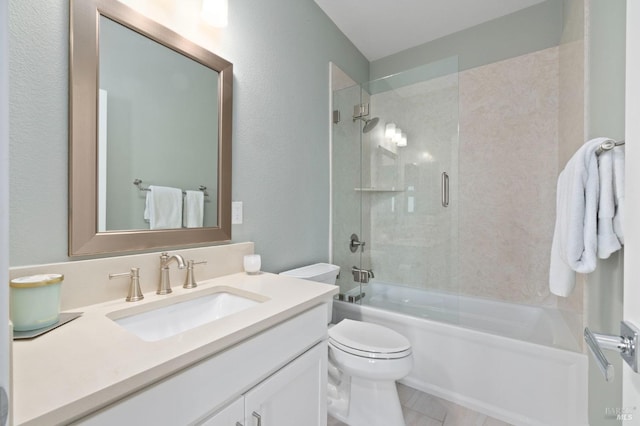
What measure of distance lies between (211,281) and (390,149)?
1790 millimetres

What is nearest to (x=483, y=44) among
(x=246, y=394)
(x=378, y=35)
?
(x=378, y=35)

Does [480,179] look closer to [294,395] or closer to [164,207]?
[294,395]

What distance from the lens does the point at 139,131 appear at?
1.07 meters

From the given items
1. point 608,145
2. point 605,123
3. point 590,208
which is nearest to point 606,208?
point 590,208

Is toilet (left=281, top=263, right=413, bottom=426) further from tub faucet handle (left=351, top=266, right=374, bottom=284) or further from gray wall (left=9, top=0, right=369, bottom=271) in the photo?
tub faucet handle (left=351, top=266, right=374, bottom=284)

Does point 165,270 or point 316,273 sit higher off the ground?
point 165,270

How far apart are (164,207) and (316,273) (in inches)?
37.3

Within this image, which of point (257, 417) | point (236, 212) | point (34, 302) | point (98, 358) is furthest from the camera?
point (236, 212)

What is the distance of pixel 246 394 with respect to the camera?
77cm

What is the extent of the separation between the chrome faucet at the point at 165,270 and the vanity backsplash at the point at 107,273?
26 mm

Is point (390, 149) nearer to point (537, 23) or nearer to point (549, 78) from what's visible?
point (549, 78)

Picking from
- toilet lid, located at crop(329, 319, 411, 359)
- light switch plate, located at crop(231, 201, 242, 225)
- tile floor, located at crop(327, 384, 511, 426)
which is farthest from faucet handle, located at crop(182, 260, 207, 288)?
tile floor, located at crop(327, 384, 511, 426)

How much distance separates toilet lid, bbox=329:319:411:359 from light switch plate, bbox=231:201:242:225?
2.59 ft

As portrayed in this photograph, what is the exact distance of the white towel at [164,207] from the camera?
3.62 ft
